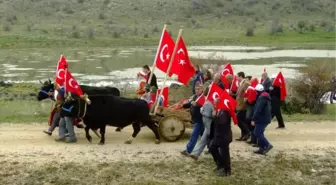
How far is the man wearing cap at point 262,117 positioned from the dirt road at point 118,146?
32 cm

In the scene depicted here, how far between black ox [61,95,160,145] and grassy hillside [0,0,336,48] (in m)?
32.8

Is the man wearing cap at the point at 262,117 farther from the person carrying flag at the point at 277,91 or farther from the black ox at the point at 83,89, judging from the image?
the black ox at the point at 83,89

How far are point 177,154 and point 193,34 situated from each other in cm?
4043

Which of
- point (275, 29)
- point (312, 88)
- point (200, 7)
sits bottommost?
point (312, 88)

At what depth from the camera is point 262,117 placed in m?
14.3

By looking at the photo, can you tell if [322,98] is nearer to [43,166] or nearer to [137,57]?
[43,166]

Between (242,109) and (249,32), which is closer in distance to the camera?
(242,109)

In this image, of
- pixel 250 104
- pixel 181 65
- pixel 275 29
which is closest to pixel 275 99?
pixel 250 104

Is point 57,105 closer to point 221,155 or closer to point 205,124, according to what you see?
point 205,124

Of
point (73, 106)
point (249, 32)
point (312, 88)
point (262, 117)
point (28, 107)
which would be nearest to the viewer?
point (262, 117)

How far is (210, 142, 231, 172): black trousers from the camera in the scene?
13.2m

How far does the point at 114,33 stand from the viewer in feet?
171

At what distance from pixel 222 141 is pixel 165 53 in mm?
3727

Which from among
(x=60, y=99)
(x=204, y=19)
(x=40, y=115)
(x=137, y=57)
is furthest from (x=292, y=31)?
(x=60, y=99)
